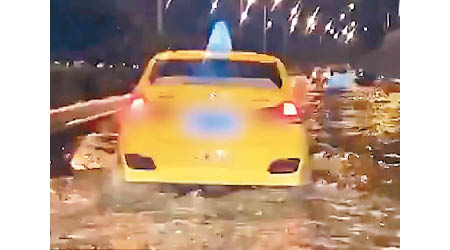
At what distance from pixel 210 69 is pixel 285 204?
0.29 meters

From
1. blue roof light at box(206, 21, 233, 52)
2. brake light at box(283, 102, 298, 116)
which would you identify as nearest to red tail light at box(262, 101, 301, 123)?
brake light at box(283, 102, 298, 116)

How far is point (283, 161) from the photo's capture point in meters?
1.37

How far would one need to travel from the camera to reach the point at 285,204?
1378 mm

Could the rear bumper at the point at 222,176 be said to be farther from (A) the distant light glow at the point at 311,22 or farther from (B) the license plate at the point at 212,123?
(A) the distant light glow at the point at 311,22

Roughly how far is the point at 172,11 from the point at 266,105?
25 cm

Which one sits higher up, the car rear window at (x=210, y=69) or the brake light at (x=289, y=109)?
the car rear window at (x=210, y=69)

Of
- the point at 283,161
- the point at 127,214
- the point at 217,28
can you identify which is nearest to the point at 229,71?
the point at 217,28

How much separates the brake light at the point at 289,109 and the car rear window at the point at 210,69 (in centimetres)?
5

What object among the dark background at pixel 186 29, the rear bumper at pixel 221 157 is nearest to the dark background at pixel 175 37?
the dark background at pixel 186 29

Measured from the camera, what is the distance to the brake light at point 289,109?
4.50 ft

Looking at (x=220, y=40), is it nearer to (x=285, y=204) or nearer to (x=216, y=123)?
(x=216, y=123)

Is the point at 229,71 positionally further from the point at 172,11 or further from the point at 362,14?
the point at 362,14

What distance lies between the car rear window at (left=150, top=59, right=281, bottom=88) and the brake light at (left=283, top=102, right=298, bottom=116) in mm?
50

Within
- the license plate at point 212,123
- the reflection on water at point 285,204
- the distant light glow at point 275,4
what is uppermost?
the distant light glow at point 275,4
